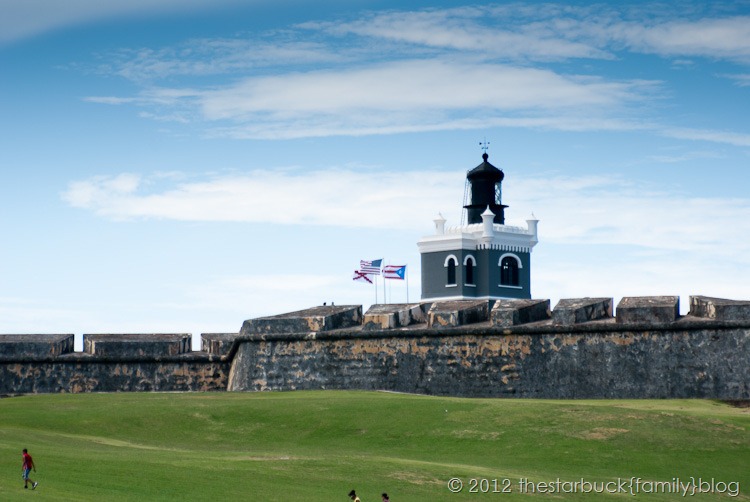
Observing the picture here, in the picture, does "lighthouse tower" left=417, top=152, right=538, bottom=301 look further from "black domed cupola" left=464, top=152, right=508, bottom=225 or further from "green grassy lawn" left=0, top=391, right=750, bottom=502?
"green grassy lawn" left=0, top=391, right=750, bottom=502

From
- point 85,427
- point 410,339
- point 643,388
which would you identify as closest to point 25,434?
point 85,427

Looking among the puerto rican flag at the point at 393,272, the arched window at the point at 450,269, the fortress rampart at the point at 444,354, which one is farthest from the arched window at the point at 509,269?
the fortress rampart at the point at 444,354

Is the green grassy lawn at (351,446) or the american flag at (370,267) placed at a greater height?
the american flag at (370,267)

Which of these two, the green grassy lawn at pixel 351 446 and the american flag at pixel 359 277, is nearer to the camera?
the green grassy lawn at pixel 351 446

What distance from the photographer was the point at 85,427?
1324 inches

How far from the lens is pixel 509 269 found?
84.6 metres

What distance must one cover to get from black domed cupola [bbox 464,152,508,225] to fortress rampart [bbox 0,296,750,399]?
40511 millimetres

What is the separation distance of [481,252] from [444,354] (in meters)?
42.3

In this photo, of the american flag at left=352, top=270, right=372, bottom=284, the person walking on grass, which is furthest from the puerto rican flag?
the person walking on grass

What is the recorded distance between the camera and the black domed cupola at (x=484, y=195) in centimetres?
8512

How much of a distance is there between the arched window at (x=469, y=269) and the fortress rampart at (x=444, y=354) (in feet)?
125

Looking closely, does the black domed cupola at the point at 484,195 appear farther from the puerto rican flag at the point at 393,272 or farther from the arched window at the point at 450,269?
the puerto rican flag at the point at 393,272

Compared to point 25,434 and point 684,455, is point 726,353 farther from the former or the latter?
point 25,434

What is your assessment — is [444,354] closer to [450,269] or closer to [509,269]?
[450,269]
